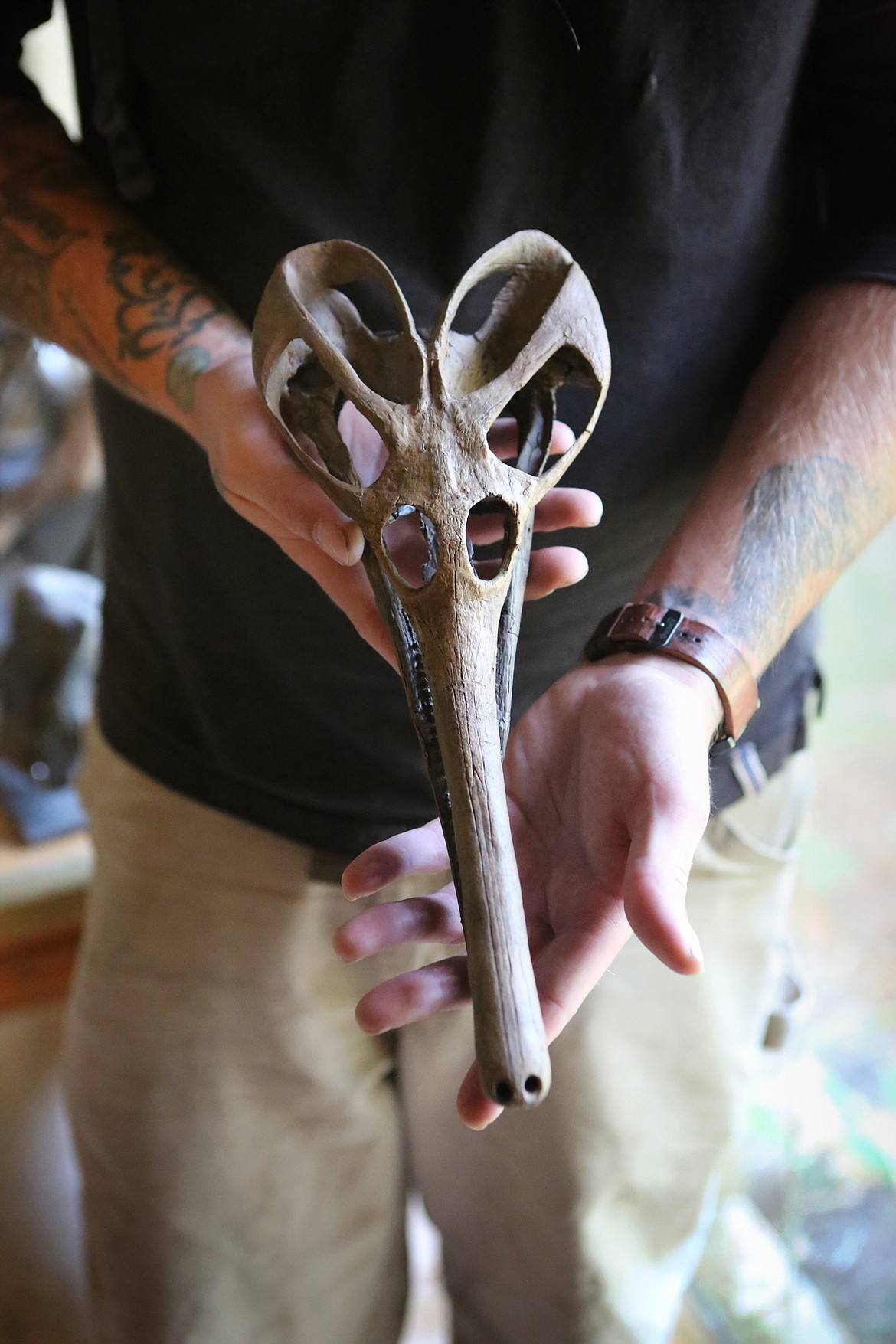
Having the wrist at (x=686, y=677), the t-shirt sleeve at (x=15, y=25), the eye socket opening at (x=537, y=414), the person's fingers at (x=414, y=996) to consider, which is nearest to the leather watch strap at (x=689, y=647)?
the wrist at (x=686, y=677)

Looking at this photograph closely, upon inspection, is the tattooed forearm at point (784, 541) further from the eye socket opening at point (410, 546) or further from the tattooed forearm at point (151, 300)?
the tattooed forearm at point (151, 300)

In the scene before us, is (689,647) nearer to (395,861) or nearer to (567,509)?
(567,509)

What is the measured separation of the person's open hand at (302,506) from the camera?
0.71m

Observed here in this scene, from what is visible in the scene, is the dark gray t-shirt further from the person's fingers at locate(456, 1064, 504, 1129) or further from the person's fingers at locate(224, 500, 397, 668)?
the person's fingers at locate(456, 1064, 504, 1129)

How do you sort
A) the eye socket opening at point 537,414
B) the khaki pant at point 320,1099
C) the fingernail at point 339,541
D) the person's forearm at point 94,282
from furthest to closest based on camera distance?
the khaki pant at point 320,1099 → the person's forearm at point 94,282 → the eye socket opening at point 537,414 → the fingernail at point 339,541

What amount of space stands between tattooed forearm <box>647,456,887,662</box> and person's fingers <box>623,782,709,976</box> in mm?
214

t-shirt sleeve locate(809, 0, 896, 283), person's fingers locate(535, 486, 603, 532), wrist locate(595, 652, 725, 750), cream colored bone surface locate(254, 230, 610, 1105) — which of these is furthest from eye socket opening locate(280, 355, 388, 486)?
t-shirt sleeve locate(809, 0, 896, 283)

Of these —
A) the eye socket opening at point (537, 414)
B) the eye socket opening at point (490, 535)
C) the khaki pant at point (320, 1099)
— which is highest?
the eye socket opening at point (537, 414)

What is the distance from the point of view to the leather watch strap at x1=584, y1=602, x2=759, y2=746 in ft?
2.54

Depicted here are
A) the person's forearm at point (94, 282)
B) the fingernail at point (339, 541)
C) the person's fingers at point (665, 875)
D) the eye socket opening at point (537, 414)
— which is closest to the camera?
the person's fingers at point (665, 875)

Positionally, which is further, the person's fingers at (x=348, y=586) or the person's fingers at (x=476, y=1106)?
the person's fingers at (x=348, y=586)

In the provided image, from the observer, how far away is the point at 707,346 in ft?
3.04

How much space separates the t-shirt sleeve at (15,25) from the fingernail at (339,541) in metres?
0.64

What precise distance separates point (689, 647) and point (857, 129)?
0.48m
